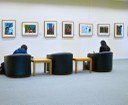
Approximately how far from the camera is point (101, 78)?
9664 millimetres

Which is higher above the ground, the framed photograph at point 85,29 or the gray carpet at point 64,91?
the framed photograph at point 85,29

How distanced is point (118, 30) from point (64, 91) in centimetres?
1139

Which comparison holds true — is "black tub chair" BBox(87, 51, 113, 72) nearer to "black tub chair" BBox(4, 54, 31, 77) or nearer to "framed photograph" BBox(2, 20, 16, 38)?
"black tub chair" BBox(4, 54, 31, 77)

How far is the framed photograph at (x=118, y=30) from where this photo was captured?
17.5 m

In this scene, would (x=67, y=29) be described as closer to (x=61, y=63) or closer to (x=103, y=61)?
(x=103, y=61)

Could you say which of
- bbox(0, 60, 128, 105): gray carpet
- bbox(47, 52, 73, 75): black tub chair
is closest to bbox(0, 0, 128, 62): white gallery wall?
bbox(47, 52, 73, 75): black tub chair

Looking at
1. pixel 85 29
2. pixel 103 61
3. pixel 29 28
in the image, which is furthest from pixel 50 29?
pixel 103 61

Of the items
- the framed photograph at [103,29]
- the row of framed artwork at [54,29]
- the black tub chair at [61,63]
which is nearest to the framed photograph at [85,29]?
the row of framed artwork at [54,29]

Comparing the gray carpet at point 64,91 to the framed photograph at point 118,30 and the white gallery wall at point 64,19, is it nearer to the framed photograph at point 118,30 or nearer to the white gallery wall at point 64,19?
the white gallery wall at point 64,19

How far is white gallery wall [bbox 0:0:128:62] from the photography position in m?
14.5

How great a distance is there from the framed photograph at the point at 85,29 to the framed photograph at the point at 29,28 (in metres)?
3.19

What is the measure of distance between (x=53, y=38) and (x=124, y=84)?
7897 millimetres

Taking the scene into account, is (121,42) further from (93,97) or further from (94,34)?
(93,97)

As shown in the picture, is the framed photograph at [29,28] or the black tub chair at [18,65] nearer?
the black tub chair at [18,65]
